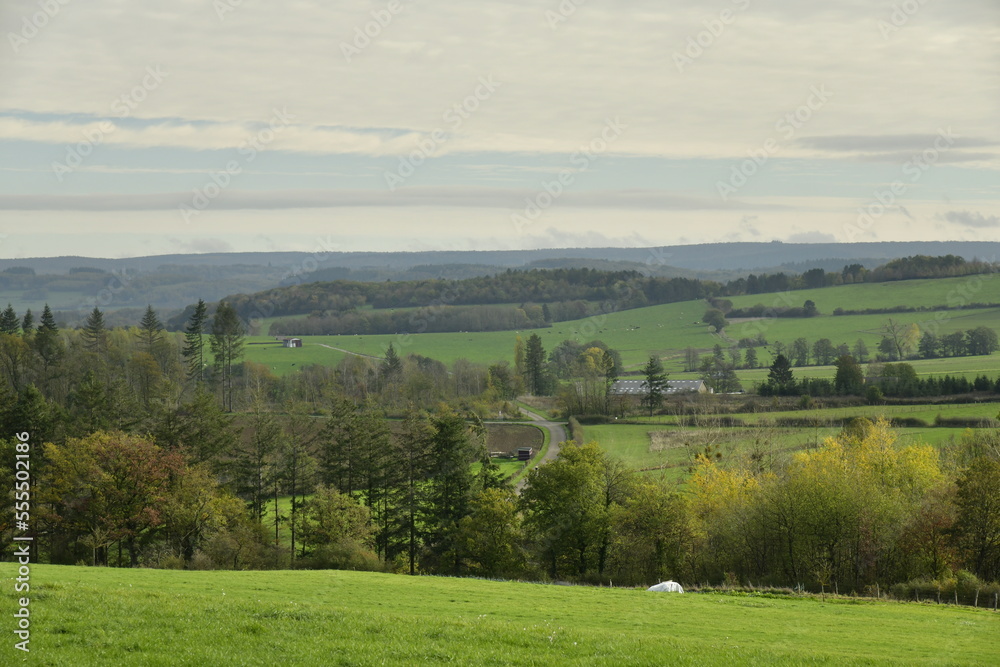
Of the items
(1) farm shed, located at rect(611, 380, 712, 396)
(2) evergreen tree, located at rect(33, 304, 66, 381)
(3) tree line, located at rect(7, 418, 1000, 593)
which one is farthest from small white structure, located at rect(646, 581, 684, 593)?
(1) farm shed, located at rect(611, 380, 712, 396)

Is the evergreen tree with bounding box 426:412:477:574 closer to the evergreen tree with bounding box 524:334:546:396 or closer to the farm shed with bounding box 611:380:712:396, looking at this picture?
the farm shed with bounding box 611:380:712:396

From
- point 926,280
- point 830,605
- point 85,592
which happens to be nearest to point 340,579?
point 85,592

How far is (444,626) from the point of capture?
65.1 ft

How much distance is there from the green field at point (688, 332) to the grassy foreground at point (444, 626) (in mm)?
111118

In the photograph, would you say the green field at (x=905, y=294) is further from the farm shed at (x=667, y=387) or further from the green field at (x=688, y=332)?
the farm shed at (x=667, y=387)

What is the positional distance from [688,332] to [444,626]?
6667 inches

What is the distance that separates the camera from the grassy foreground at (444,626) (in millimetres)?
16719

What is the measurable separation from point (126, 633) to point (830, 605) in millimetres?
25915

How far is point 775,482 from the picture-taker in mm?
48875

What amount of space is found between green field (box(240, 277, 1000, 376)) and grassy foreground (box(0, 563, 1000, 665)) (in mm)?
111118

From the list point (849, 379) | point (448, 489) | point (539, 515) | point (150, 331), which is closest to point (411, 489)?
point (448, 489)

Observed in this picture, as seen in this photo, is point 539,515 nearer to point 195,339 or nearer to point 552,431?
point 552,431

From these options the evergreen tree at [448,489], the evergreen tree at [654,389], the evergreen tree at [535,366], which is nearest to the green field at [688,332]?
the evergreen tree at [535,366]

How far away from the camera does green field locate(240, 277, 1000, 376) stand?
15512cm
